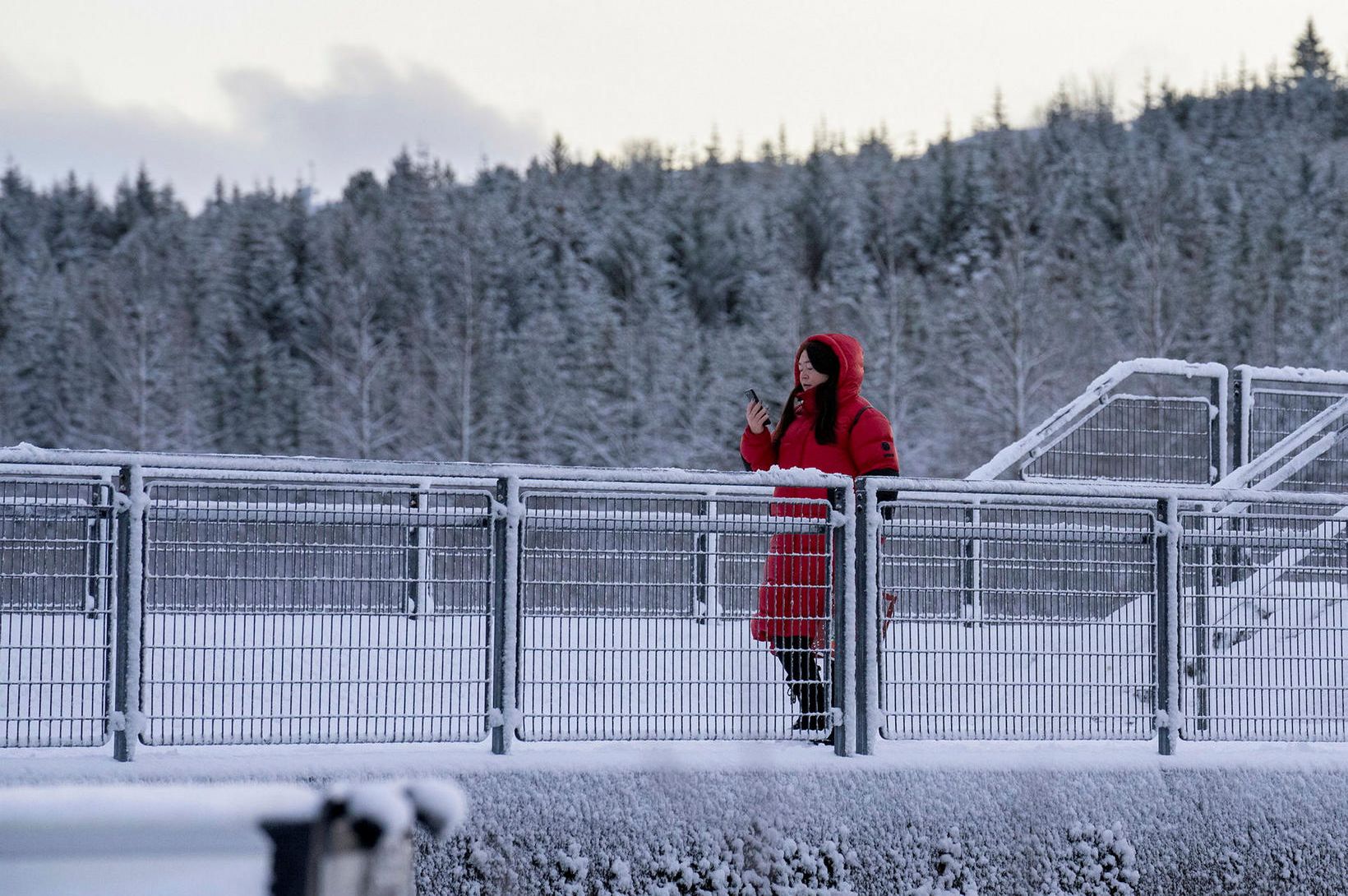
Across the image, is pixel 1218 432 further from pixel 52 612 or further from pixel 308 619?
pixel 52 612

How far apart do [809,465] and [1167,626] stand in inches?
65.0

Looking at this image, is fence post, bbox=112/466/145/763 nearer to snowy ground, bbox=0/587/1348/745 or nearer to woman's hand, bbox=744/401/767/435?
snowy ground, bbox=0/587/1348/745

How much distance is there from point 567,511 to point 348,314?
56.9m

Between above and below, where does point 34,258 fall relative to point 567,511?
above

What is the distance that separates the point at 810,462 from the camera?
6816mm

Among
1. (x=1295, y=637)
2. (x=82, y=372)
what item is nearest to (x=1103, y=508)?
(x=1295, y=637)

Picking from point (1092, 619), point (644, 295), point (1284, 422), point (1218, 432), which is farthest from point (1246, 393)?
point (644, 295)

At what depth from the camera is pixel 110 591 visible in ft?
18.0

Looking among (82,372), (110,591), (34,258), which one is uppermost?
(34,258)

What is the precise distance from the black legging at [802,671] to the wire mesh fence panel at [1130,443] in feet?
14.1

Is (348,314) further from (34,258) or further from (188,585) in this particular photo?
(188,585)

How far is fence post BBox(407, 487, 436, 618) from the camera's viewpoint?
570 cm

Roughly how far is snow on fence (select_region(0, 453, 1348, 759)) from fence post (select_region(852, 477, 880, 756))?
1 cm

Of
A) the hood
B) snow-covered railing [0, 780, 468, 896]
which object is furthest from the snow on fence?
snow-covered railing [0, 780, 468, 896]
